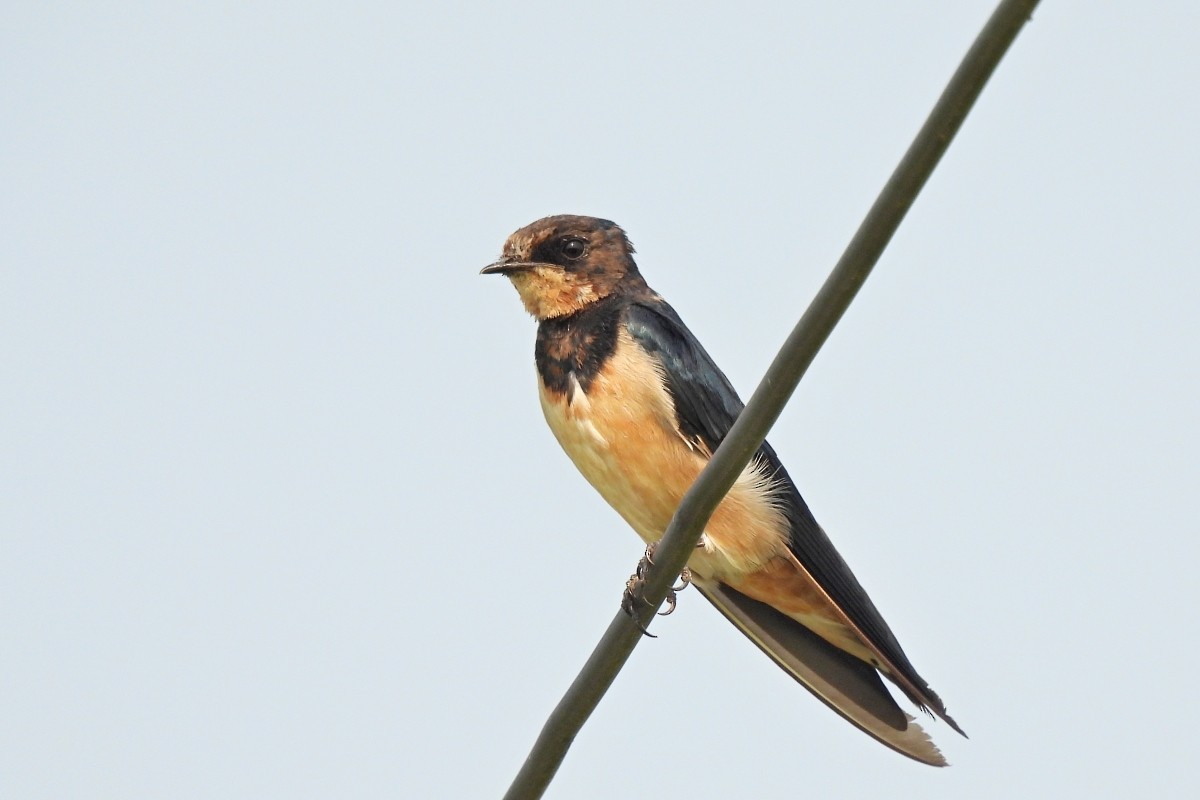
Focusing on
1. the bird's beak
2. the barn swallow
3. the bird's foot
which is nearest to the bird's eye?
the bird's beak

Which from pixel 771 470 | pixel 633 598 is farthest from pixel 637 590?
pixel 771 470

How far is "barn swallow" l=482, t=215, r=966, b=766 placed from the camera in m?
4.61

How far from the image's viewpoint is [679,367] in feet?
15.8

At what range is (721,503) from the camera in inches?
175

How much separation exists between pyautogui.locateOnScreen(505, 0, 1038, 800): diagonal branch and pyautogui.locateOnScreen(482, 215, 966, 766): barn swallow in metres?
1.14

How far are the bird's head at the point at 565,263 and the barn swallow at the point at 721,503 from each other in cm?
15

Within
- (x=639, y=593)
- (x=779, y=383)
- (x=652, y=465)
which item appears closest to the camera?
(x=779, y=383)

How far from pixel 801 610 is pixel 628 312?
118 cm

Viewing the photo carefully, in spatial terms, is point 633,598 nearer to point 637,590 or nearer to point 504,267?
point 637,590

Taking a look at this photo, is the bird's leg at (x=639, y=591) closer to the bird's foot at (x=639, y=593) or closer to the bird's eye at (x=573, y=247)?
the bird's foot at (x=639, y=593)

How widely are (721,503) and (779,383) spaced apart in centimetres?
160

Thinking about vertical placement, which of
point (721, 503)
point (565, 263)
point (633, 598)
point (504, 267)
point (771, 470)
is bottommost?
point (633, 598)

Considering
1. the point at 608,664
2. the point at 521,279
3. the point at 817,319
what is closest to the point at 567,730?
the point at 608,664

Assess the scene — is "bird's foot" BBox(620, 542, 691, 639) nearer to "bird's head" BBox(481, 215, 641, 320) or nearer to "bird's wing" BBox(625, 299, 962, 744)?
"bird's wing" BBox(625, 299, 962, 744)
